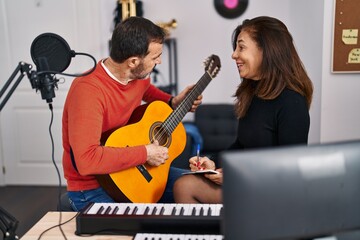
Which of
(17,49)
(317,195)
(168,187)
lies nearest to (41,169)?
(17,49)

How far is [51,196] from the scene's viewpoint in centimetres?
377

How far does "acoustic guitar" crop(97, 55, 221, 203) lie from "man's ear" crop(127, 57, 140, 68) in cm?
25

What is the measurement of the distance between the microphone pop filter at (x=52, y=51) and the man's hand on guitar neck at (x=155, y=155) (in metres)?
0.78

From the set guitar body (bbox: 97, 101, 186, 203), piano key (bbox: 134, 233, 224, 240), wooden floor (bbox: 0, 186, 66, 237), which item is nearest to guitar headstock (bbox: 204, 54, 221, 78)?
guitar body (bbox: 97, 101, 186, 203)

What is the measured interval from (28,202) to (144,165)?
81.7 inches

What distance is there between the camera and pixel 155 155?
1.92 metres

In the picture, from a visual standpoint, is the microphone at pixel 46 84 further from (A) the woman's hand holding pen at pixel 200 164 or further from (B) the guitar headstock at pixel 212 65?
(B) the guitar headstock at pixel 212 65

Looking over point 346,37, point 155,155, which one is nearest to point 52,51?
point 155,155

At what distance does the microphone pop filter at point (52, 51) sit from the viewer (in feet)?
3.89

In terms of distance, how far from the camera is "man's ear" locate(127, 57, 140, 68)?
196 centimetres

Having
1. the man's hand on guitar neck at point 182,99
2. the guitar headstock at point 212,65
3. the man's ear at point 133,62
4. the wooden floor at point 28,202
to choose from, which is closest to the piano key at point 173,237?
the man's ear at point 133,62

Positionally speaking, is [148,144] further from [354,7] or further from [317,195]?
[354,7]

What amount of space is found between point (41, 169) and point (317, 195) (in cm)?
356

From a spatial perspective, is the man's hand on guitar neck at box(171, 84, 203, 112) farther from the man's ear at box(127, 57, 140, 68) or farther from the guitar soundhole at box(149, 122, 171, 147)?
the man's ear at box(127, 57, 140, 68)
